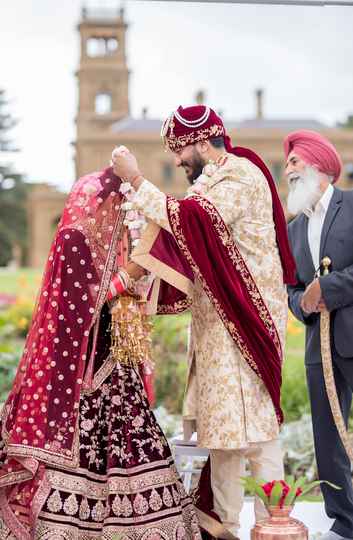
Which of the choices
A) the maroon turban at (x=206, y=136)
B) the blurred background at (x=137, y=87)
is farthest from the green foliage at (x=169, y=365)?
the maroon turban at (x=206, y=136)

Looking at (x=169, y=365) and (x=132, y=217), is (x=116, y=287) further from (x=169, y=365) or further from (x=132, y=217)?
(x=169, y=365)

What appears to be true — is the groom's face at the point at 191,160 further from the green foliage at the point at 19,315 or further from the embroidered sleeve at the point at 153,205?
the green foliage at the point at 19,315

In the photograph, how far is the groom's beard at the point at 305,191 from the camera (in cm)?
411

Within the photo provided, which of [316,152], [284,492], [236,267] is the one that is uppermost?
[316,152]

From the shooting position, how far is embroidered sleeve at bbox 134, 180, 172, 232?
357 centimetres

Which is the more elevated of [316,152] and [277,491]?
[316,152]

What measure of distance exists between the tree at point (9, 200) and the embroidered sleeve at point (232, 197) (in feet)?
16.4

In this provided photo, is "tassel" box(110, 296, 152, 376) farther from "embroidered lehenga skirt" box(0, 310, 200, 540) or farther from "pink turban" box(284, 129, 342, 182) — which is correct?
"pink turban" box(284, 129, 342, 182)

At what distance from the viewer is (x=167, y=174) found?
8.41 meters

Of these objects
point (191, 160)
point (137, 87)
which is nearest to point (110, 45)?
point (137, 87)

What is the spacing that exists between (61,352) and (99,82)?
5087mm

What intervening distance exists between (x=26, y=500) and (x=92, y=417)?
39cm

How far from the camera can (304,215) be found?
167 inches

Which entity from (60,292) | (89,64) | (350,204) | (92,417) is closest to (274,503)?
(92,417)
